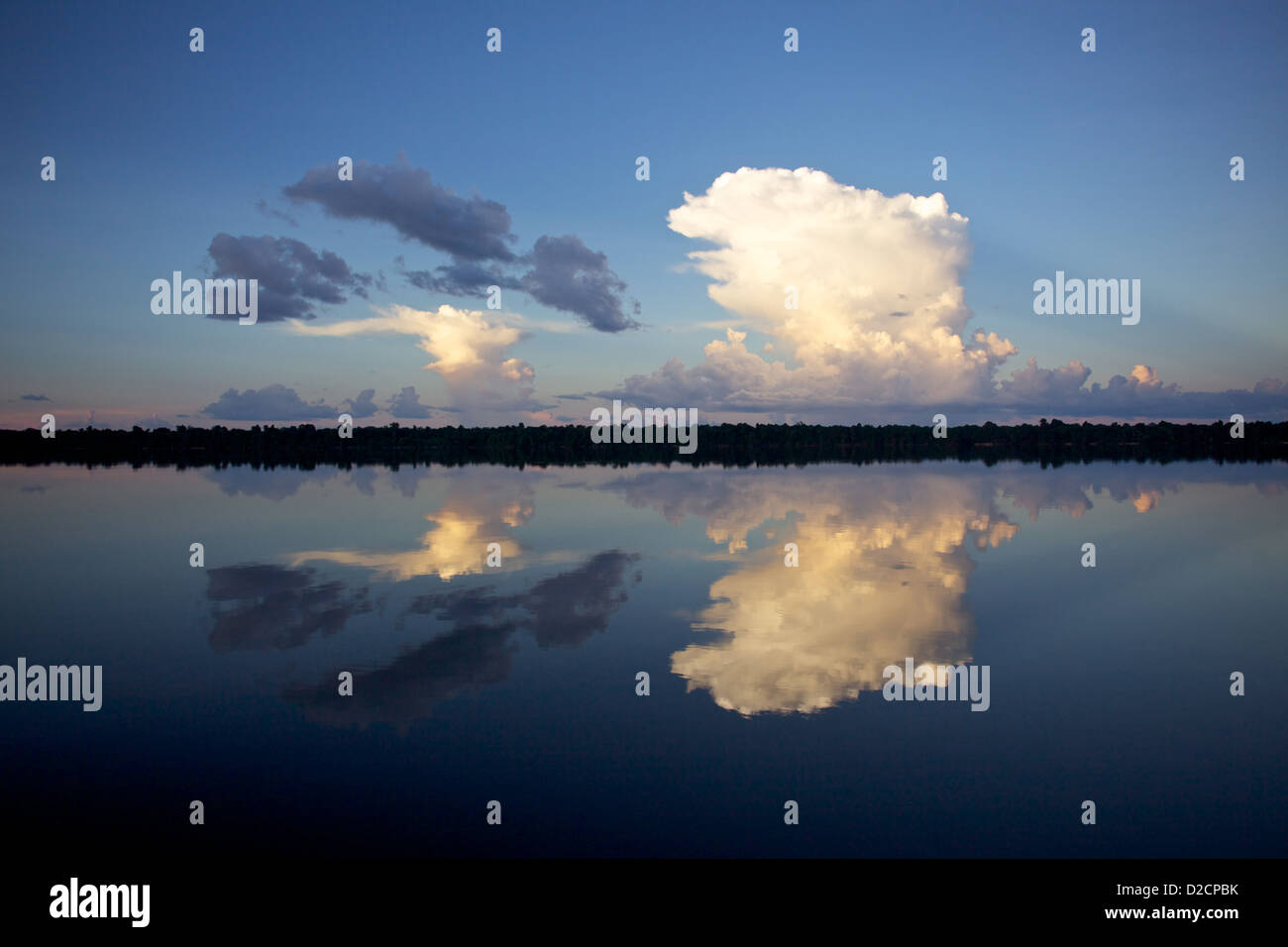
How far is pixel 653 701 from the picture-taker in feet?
37.1

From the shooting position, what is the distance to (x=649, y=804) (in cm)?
843

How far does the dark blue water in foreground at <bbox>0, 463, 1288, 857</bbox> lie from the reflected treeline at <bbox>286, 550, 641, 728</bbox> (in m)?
0.07

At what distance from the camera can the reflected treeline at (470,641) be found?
37.0ft

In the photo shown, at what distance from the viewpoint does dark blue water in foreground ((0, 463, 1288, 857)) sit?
8.16 m

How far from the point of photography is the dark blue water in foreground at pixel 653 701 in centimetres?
816

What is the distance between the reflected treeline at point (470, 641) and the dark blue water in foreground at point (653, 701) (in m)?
0.07

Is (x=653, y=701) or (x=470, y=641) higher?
(x=470, y=641)

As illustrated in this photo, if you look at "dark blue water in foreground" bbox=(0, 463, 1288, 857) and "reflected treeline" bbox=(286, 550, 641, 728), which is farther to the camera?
"reflected treeline" bbox=(286, 550, 641, 728)

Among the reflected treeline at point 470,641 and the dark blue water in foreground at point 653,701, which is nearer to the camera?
the dark blue water in foreground at point 653,701

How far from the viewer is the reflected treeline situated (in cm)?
1127

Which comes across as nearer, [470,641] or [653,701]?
[653,701]

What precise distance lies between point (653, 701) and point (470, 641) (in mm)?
4708
